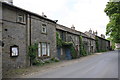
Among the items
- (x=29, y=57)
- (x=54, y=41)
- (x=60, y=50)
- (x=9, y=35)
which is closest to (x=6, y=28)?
(x=9, y=35)

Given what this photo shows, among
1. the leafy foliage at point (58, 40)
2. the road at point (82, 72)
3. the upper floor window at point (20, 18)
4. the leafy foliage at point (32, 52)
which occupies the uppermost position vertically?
the upper floor window at point (20, 18)

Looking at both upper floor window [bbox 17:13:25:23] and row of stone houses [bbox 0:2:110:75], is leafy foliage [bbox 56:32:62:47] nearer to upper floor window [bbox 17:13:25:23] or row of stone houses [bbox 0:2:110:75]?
row of stone houses [bbox 0:2:110:75]

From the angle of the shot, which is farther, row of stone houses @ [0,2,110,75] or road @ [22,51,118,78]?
row of stone houses @ [0,2,110,75]

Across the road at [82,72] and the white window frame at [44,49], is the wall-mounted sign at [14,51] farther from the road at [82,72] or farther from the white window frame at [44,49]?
the white window frame at [44,49]

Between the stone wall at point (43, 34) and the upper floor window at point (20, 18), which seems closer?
the upper floor window at point (20, 18)

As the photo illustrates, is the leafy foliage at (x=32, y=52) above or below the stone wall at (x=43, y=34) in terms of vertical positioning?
below

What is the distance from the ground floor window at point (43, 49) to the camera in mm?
20072

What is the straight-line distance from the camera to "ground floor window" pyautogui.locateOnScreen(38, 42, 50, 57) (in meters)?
20.1

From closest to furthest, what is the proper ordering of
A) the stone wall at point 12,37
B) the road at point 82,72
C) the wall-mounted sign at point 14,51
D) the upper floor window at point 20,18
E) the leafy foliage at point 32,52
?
1. the road at point 82,72
2. the stone wall at point 12,37
3. the wall-mounted sign at point 14,51
4. the upper floor window at point 20,18
5. the leafy foliage at point 32,52

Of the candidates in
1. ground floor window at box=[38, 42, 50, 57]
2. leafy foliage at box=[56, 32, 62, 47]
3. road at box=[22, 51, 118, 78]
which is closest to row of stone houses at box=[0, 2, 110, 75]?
ground floor window at box=[38, 42, 50, 57]

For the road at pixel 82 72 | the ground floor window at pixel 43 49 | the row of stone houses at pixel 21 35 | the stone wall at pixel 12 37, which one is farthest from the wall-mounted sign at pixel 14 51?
the ground floor window at pixel 43 49

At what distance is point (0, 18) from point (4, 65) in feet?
13.7

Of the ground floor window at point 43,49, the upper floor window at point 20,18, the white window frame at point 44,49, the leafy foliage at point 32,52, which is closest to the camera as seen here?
the upper floor window at point 20,18

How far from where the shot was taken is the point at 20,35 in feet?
54.4
